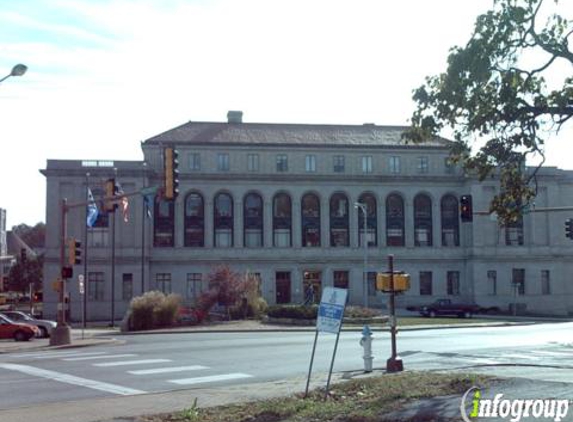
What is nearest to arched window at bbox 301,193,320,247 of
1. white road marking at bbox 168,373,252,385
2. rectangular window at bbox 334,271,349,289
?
rectangular window at bbox 334,271,349,289

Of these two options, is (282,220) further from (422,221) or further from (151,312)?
(151,312)

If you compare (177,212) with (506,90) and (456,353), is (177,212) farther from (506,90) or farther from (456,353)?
(506,90)

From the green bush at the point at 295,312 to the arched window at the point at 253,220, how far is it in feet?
105

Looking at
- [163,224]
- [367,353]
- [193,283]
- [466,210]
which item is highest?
[163,224]

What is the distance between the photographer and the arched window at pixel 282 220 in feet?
275

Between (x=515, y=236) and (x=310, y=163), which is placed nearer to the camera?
(x=310, y=163)

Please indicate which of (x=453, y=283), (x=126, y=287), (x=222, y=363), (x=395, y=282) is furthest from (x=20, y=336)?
(x=453, y=283)

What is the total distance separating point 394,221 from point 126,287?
30489 millimetres

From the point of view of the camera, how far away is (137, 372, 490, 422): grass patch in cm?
1189

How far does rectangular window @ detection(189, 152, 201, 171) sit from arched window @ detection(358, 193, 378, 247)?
1845 cm

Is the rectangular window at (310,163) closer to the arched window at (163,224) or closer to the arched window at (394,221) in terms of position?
the arched window at (394,221)

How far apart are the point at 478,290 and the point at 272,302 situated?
75.4 ft

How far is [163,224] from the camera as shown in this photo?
81.6 meters

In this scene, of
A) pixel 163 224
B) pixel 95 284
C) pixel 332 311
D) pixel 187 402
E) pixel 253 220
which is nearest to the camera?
pixel 332 311
